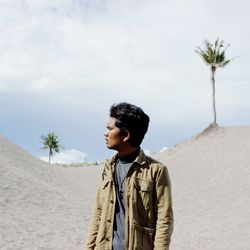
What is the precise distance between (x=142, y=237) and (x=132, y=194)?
26 cm

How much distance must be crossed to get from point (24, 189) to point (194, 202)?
25.3ft

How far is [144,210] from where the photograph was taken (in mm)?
2775

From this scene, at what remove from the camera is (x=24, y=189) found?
1895cm

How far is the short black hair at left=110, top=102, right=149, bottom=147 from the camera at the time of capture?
282 centimetres

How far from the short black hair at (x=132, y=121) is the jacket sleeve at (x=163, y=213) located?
0.26 m

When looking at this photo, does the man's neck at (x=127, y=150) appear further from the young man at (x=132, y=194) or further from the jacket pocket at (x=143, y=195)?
the jacket pocket at (x=143, y=195)

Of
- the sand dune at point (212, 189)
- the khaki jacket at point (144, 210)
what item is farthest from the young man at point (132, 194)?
the sand dune at point (212, 189)

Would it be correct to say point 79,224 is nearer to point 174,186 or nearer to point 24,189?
point 24,189

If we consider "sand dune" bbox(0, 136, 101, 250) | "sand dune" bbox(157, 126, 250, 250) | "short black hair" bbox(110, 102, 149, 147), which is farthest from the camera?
"sand dune" bbox(157, 126, 250, 250)

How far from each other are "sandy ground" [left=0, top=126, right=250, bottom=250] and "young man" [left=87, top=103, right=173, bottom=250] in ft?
27.2

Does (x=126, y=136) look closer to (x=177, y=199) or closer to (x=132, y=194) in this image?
(x=132, y=194)

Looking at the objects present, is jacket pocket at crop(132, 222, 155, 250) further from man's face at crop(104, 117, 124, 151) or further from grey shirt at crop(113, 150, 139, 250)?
man's face at crop(104, 117, 124, 151)

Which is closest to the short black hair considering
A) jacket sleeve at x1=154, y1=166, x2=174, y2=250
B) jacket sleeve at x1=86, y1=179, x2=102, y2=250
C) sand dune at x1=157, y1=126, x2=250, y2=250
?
jacket sleeve at x1=154, y1=166, x2=174, y2=250

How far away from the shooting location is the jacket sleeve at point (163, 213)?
8.91 ft
